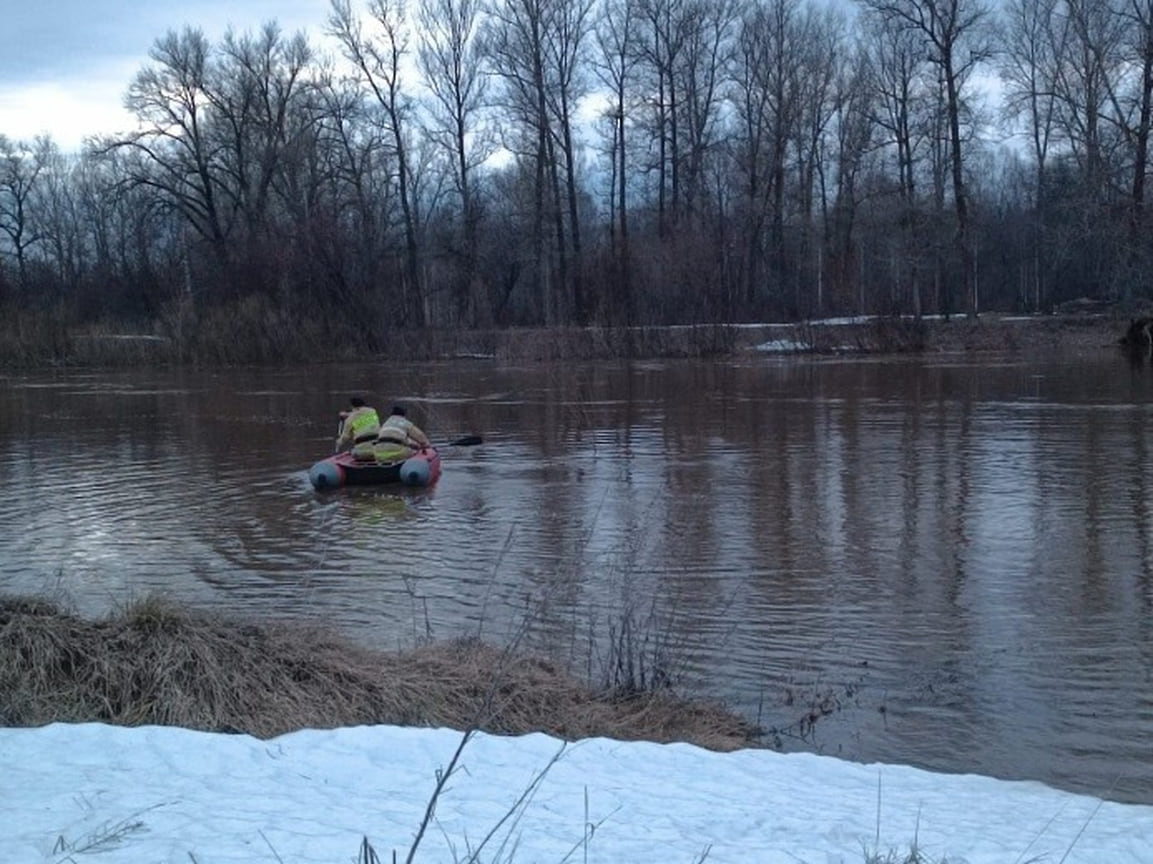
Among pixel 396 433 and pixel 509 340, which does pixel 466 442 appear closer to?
pixel 396 433

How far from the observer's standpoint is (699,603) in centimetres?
1022

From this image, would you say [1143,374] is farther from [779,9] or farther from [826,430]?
[779,9]

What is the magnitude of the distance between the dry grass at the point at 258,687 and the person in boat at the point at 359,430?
9.37 m

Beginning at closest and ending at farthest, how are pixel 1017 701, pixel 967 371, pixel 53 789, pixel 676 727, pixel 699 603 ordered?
pixel 53 789
pixel 676 727
pixel 1017 701
pixel 699 603
pixel 967 371

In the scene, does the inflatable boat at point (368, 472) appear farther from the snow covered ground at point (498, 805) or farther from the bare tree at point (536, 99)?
the bare tree at point (536, 99)

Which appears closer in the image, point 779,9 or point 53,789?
point 53,789

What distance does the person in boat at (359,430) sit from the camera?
16.9 m

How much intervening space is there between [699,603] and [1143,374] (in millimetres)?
26431

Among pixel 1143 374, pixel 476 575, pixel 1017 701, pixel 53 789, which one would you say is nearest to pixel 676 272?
pixel 1143 374

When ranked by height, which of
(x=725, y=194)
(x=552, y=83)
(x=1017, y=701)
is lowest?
(x=1017, y=701)

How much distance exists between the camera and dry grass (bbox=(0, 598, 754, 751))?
6.50 meters

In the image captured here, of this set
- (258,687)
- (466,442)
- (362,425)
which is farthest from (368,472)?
(258,687)

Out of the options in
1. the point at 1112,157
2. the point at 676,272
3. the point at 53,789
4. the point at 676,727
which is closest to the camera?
the point at 53,789

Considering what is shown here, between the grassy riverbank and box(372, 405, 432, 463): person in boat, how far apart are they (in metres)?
28.8
